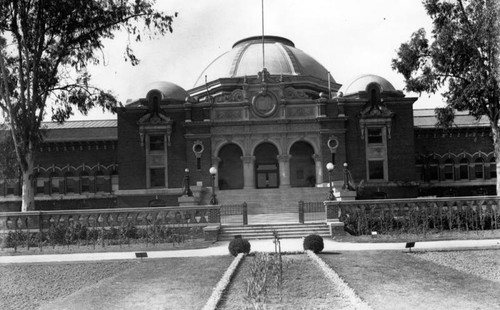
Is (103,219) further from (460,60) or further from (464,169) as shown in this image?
(464,169)

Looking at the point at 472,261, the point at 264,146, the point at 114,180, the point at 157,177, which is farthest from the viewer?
the point at 114,180

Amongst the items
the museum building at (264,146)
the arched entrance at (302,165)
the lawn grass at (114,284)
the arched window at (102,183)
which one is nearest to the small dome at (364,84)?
the museum building at (264,146)

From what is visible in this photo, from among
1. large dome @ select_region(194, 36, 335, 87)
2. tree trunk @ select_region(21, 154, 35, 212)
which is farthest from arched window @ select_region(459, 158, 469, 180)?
tree trunk @ select_region(21, 154, 35, 212)

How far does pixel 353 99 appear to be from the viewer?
40.6 m

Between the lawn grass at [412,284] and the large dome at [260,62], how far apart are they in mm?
34359

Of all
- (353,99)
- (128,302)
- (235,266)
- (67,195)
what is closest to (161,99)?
(67,195)

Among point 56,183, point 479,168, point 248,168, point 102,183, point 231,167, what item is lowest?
point 102,183

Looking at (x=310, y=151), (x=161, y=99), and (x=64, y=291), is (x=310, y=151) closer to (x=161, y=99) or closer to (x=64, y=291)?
(x=161, y=99)

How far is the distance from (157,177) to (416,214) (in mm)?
23016

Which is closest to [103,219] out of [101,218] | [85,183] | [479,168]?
[101,218]

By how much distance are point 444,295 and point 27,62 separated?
23180 mm

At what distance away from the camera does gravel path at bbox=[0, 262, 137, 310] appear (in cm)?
1130

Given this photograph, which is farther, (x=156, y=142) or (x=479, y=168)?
(x=479, y=168)

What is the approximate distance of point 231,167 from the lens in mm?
42156
